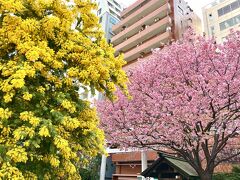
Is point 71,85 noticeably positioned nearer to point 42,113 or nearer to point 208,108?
point 42,113

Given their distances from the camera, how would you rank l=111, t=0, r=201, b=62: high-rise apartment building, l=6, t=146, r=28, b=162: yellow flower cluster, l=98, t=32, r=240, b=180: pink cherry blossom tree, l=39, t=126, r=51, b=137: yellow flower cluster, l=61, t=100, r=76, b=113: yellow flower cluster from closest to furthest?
1. l=6, t=146, r=28, b=162: yellow flower cluster
2. l=39, t=126, r=51, b=137: yellow flower cluster
3. l=61, t=100, r=76, b=113: yellow flower cluster
4. l=98, t=32, r=240, b=180: pink cherry blossom tree
5. l=111, t=0, r=201, b=62: high-rise apartment building

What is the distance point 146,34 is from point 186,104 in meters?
26.3

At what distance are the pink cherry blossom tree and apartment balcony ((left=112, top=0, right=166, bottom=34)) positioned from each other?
2497 cm

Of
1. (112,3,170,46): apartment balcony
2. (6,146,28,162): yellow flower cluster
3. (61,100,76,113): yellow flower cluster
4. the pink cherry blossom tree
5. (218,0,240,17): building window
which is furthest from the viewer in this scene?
(218,0,240,17): building window

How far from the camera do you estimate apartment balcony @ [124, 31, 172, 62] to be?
32.7m

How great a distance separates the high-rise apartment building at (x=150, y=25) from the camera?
34188mm

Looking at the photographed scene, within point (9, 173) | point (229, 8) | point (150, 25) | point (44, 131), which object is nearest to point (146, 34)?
point (150, 25)

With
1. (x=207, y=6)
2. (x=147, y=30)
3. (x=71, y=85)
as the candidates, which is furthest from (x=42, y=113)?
(x=207, y=6)

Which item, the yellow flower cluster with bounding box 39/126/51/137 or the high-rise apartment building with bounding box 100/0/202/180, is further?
the high-rise apartment building with bounding box 100/0/202/180

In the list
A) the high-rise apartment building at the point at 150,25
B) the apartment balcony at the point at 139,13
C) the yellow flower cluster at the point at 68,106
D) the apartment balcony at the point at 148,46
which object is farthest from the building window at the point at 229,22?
the yellow flower cluster at the point at 68,106

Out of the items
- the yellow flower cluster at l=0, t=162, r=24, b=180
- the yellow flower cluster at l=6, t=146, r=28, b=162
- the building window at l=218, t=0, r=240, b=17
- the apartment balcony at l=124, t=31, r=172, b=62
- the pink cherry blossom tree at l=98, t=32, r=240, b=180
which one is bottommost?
the yellow flower cluster at l=0, t=162, r=24, b=180

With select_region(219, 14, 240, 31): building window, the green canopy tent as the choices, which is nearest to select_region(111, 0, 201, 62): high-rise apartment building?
select_region(219, 14, 240, 31): building window

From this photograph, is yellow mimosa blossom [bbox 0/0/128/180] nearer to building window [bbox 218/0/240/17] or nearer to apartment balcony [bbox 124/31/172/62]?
apartment balcony [bbox 124/31/172/62]

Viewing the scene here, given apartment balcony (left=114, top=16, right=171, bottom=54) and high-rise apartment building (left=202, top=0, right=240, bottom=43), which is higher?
high-rise apartment building (left=202, top=0, right=240, bottom=43)
